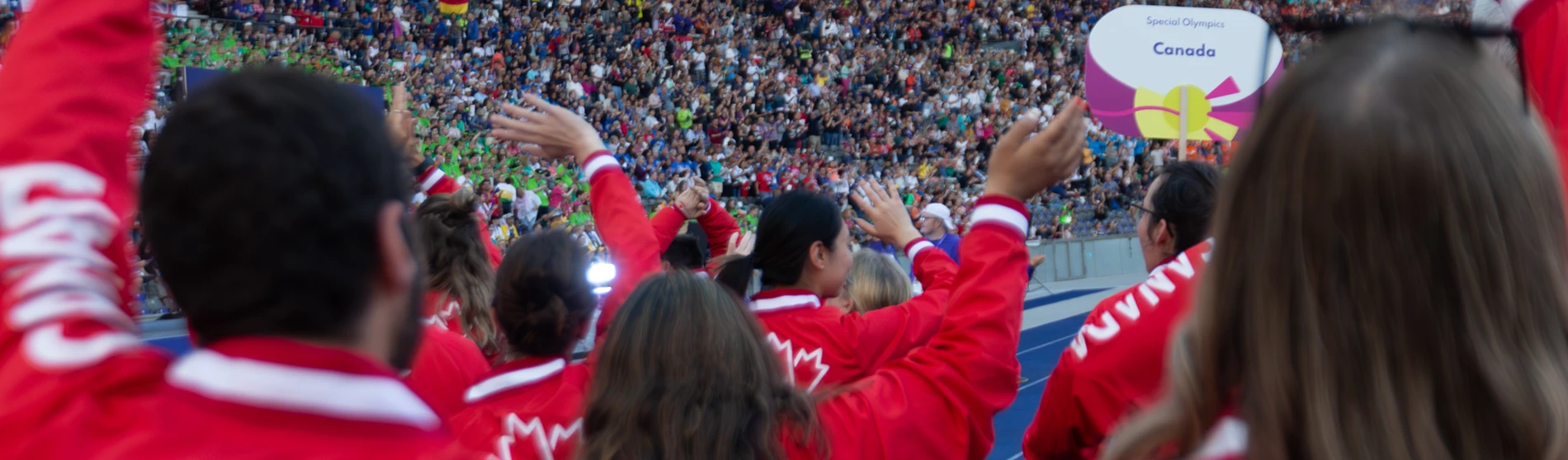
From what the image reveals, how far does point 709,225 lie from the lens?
188 inches

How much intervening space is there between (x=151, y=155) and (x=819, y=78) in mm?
22484

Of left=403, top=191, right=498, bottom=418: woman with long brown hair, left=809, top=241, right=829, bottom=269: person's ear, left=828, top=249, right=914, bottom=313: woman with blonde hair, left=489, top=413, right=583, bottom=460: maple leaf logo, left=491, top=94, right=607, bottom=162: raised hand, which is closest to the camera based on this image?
left=489, top=413, right=583, bottom=460: maple leaf logo

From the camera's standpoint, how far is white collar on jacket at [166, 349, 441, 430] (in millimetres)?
898

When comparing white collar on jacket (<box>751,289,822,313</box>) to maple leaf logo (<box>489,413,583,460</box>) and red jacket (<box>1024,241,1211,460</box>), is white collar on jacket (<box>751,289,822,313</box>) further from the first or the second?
maple leaf logo (<box>489,413,583,460</box>)

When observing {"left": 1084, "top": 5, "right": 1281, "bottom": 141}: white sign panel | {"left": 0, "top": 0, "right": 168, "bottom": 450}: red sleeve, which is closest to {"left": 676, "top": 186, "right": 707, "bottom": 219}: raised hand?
{"left": 0, "top": 0, "right": 168, "bottom": 450}: red sleeve

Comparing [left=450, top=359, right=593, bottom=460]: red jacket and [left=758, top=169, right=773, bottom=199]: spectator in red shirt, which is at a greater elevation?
[left=450, top=359, right=593, bottom=460]: red jacket

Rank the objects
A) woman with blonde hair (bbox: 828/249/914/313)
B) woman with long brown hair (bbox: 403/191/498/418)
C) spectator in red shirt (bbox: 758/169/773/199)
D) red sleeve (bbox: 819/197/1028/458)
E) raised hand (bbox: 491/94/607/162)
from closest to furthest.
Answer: red sleeve (bbox: 819/197/1028/458) < raised hand (bbox: 491/94/607/162) < woman with long brown hair (bbox: 403/191/498/418) < woman with blonde hair (bbox: 828/249/914/313) < spectator in red shirt (bbox: 758/169/773/199)

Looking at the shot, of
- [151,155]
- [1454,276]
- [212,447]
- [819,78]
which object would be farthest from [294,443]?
[819,78]

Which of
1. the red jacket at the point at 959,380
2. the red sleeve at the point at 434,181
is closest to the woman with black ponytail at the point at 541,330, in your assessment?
the red jacket at the point at 959,380

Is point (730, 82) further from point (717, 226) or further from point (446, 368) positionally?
point (446, 368)

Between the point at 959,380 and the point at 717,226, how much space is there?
117 inches

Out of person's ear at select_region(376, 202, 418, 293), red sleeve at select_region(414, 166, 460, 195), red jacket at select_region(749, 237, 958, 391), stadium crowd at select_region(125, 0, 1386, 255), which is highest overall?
person's ear at select_region(376, 202, 418, 293)

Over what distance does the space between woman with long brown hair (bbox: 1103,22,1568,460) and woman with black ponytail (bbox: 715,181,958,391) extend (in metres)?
1.86

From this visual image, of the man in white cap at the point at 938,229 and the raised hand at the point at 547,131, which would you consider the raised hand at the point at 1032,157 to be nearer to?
the raised hand at the point at 547,131
